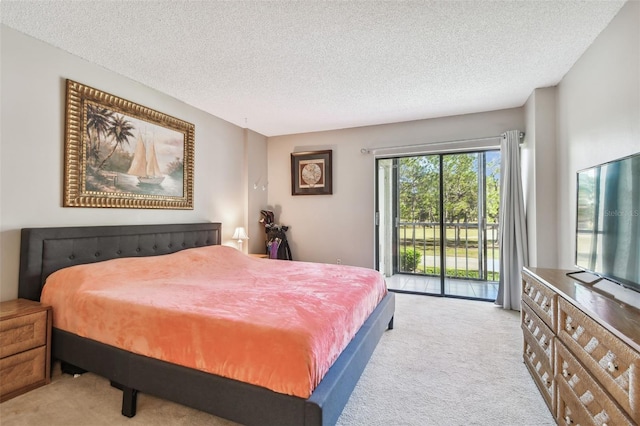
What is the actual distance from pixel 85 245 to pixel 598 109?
4.34 meters

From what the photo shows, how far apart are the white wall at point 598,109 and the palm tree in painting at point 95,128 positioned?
4.05 metres

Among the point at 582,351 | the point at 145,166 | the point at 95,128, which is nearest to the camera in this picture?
the point at 582,351

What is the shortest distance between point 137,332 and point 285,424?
1.06 m

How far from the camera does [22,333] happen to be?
1938 millimetres

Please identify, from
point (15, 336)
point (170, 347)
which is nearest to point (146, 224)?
point (15, 336)

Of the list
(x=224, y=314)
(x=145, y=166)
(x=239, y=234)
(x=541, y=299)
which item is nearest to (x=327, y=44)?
(x=224, y=314)

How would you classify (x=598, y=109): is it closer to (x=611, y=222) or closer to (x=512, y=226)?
(x=611, y=222)

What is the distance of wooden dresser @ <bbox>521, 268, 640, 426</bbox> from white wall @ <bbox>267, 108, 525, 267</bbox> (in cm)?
261

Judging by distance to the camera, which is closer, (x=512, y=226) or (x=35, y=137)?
(x=35, y=137)

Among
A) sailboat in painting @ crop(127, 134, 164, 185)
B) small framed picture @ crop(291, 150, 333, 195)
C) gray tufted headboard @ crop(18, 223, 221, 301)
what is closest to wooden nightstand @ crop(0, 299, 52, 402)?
gray tufted headboard @ crop(18, 223, 221, 301)

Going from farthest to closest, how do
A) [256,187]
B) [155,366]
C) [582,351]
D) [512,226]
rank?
[256,187] → [512,226] → [155,366] → [582,351]

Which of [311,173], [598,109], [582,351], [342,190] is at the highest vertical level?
[598,109]

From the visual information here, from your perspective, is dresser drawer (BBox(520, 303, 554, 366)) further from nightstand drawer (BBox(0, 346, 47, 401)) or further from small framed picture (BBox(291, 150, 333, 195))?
nightstand drawer (BBox(0, 346, 47, 401))

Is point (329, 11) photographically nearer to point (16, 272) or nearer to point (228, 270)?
point (228, 270)
